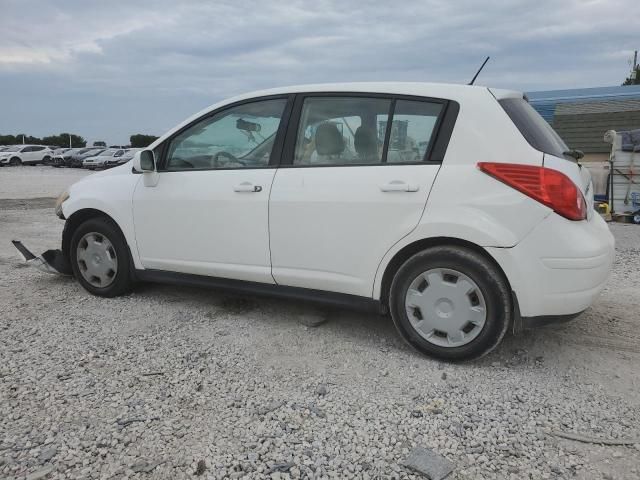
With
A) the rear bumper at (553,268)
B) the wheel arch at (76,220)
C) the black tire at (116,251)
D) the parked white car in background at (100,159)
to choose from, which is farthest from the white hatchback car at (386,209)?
the parked white car in background at (100,159)

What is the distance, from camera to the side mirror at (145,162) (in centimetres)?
427

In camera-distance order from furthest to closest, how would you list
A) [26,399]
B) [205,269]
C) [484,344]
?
1. [205,269]
2. [484,344]
3. [26,399]

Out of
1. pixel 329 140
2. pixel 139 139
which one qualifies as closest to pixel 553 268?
pixel 329 140

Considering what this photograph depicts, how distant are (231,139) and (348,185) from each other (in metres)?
1.13

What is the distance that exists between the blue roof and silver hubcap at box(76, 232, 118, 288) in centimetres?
1502

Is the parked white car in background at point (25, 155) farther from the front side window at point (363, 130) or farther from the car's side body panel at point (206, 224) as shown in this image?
the front side window at point (363, 130)

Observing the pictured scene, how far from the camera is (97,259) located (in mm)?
4672

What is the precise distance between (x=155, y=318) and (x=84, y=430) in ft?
5.40

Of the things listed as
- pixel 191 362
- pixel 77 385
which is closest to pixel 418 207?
pixel 191 362

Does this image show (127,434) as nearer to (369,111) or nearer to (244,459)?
(244,459)

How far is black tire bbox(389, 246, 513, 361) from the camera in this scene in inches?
124

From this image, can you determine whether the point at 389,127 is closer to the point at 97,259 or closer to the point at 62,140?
the point at 97,259

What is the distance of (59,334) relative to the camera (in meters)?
3.87

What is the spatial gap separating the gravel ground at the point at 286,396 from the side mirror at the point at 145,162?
3.80ft
